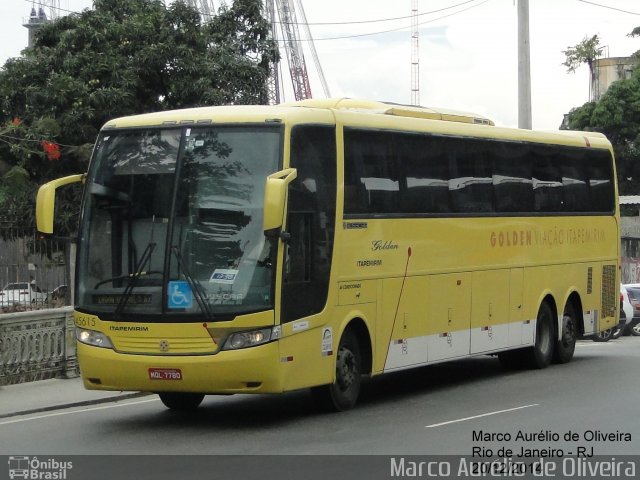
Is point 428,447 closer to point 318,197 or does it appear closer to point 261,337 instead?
point 261,337

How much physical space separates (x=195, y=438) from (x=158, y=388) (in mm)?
771

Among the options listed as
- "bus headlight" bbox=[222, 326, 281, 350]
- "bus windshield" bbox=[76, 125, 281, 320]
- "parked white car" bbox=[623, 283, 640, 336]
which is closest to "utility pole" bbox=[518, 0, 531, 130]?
"parked white car" bbox=[623, 283, 640, 336]

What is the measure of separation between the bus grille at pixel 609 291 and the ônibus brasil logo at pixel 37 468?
44.1 ft

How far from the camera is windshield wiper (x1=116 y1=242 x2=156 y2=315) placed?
13039 millimetres

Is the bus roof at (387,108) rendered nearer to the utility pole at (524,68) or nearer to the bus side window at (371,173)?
the bus side window at (371,173)

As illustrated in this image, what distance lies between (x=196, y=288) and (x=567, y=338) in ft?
32.5

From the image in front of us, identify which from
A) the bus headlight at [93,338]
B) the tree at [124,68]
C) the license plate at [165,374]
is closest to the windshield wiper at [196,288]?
the license plate at [165,374]

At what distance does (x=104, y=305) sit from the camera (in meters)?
13.3

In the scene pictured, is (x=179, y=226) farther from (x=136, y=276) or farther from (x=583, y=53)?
(x=583, y=53)

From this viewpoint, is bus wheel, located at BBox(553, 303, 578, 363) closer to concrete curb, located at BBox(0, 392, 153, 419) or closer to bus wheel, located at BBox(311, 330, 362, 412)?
bus wheel, located at BBox(311, 330, 362, 412)

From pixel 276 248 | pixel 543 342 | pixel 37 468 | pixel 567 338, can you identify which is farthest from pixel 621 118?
pixel 37 468

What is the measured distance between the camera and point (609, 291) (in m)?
22.4

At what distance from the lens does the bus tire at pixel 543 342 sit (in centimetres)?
1979

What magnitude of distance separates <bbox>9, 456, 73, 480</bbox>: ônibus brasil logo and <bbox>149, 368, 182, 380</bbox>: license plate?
198 centimetres
